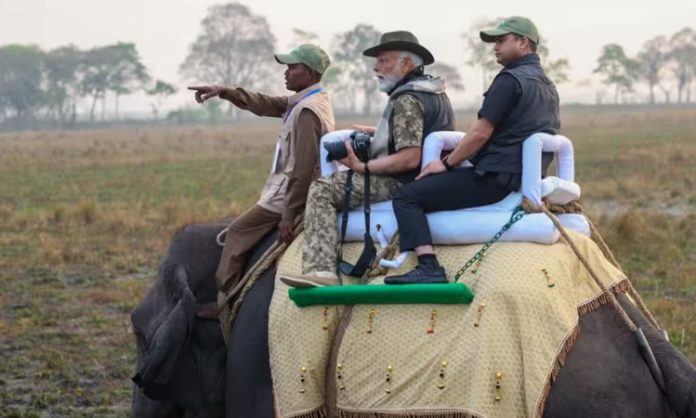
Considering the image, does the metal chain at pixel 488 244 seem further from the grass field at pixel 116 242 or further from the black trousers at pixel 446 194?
the grass field at pixel 116 242

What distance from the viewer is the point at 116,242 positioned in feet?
56.4

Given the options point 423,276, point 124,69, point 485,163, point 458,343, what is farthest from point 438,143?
point 124,69

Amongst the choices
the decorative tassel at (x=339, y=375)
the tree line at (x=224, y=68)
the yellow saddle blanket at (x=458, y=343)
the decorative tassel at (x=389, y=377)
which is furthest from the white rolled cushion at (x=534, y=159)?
the tree line at (x=224, y=68)

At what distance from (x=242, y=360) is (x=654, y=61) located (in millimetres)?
126581

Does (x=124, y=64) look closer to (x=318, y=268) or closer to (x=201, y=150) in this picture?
(x=201, y=150)

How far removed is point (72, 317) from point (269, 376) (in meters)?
7.33

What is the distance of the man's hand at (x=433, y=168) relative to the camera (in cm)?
516

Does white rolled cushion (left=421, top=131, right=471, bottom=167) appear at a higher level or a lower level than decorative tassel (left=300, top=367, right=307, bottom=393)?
higher

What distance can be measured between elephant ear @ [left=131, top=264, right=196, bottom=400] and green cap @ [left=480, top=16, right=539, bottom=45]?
2.02 metres

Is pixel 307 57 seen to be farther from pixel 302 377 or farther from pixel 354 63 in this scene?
pixel 354 63

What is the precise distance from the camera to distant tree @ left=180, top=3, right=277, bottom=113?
11950 centimetres

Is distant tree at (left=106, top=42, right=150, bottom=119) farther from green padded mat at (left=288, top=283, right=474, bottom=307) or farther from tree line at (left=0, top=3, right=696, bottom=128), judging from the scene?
green padded mat at (left=288, top=283, right=474, bottom=307)

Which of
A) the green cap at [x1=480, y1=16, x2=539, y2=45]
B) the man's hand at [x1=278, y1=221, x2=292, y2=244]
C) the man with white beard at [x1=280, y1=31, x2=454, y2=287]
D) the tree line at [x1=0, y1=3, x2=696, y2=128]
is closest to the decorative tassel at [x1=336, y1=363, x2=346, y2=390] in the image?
the man with white beard at [x1=280, y1=31, x2=454, y2=287]

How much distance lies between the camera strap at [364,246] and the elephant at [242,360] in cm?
45
